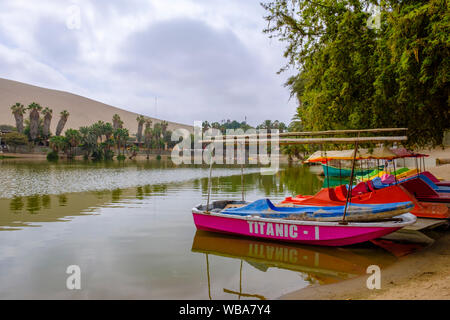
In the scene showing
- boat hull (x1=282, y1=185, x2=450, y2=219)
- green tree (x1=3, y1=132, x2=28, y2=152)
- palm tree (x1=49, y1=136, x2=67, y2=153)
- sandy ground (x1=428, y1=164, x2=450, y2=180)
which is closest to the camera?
boat hull (x1=282, y1=185, x2=450, y2=219)

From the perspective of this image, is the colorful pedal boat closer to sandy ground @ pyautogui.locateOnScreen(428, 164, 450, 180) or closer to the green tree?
sandy ground @ pyautogui.locateOnScreen(428, 164, 450, 180)

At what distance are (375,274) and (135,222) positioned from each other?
9390 mm

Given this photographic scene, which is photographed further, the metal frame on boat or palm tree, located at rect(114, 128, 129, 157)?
palm tree, located at rect(114, 128, 129, 157)

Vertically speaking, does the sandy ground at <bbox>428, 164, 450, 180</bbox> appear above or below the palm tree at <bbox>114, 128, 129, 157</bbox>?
below

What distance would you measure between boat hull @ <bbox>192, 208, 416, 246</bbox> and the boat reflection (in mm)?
251

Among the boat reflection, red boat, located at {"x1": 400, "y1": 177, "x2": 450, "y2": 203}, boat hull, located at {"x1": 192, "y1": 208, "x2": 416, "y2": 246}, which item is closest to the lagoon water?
the boat reflection

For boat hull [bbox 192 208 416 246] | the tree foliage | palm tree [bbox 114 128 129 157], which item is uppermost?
A: palm tree [bbox 114 128 129 157]

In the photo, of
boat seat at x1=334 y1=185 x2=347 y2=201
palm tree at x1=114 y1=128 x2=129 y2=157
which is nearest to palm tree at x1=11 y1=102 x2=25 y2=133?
palm tree at x1=114 y1=128 x2=129 y2=157

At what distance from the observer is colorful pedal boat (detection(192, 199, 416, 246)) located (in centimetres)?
860

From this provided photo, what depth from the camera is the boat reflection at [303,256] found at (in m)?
7.73

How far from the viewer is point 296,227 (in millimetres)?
9242

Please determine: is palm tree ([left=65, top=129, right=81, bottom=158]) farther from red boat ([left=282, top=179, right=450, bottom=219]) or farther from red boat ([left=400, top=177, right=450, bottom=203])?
red boat ([left=400, top=177, right=450, bottom=203])

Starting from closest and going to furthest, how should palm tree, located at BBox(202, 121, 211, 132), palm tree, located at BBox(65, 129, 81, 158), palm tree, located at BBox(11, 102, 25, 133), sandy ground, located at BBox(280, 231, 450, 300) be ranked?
1. sandy ground, located at BBox(280, 231, 450, 300)
2. palm tree, located at BBox(65, 129, 81, 158)
3. palm tree, located at BBox(11, 102, 25, 133)
4. palm tree, located at BBox(202, 121, 211, 132)
